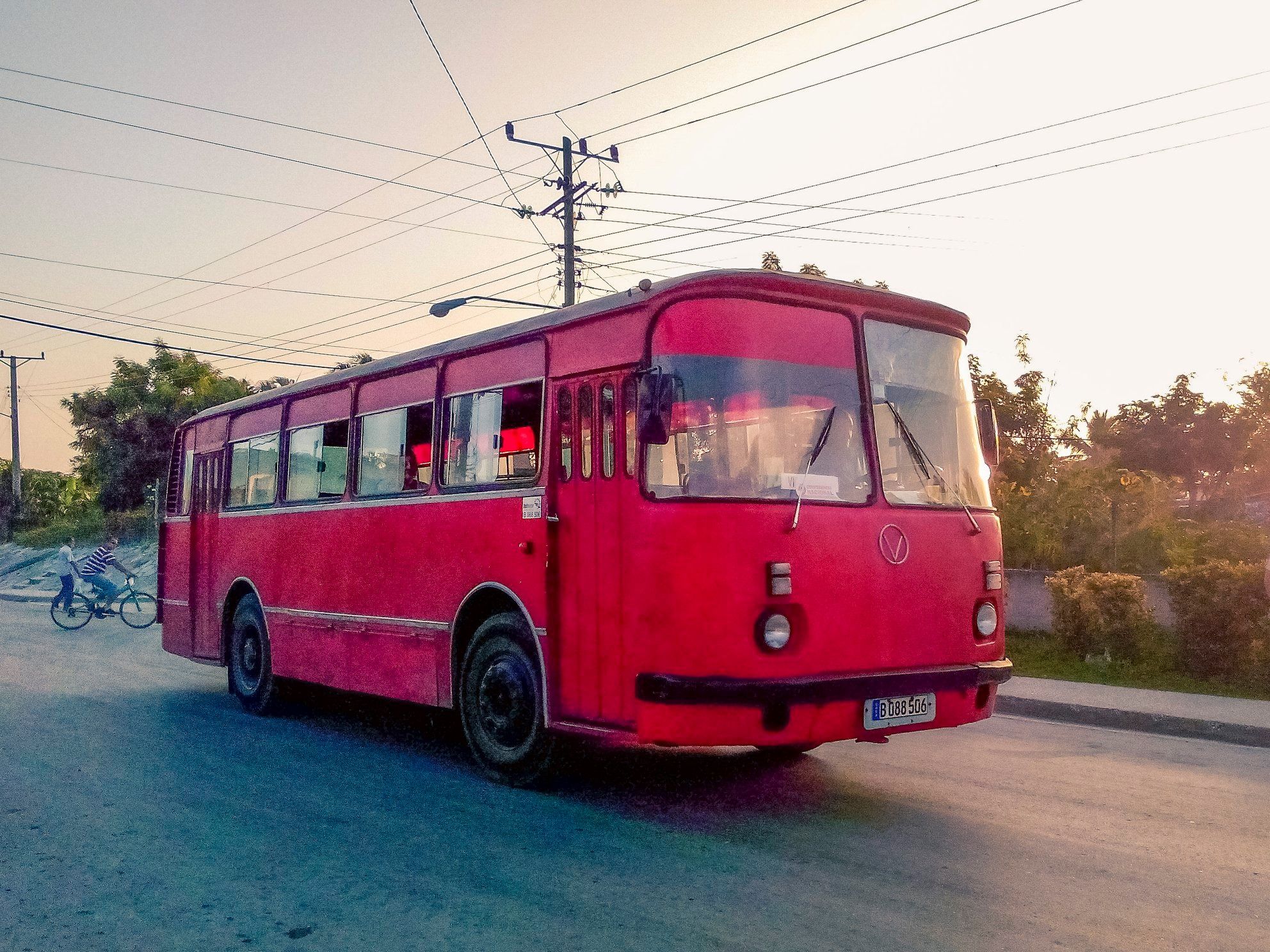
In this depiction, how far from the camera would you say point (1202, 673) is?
500 inches

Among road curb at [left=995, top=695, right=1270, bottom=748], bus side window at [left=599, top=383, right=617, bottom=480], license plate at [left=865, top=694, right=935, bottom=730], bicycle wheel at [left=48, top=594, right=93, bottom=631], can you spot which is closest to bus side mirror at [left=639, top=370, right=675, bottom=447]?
bus side window at [left=599, top=383, right=617, bottom=480]

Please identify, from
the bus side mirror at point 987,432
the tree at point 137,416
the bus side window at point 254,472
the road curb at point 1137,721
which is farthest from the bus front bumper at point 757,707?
the tree at point 137,416

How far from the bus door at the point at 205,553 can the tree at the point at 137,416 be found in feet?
123

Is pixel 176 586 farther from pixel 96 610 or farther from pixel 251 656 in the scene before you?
pixel 96 610

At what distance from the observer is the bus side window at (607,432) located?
6.65 m

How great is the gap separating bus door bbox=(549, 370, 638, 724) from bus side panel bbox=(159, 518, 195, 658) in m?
7.08

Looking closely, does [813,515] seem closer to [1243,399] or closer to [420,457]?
[420,457]

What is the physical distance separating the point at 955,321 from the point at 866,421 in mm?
1225

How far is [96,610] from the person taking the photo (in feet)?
76.3

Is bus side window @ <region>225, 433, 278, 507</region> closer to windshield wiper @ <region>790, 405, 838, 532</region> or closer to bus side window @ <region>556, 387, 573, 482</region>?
bus side window @ <region>556, 387, 573, 482</region>

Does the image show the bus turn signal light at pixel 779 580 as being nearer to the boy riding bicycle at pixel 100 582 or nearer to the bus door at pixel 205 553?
the bus door at pixel 205 553

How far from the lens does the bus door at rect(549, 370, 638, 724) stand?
21.4 feet

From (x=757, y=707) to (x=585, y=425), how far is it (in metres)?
1.97

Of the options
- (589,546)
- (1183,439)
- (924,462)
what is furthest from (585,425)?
(1183,439)
